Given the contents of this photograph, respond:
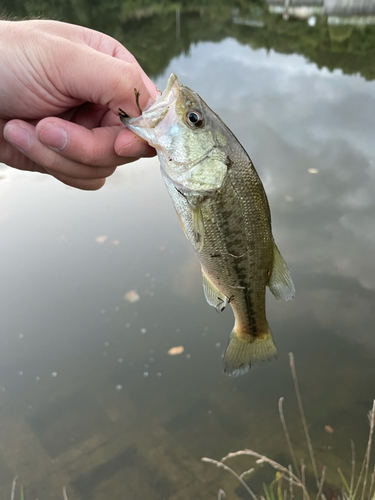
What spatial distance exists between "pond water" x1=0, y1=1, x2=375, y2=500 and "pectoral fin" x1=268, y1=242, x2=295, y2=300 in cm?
169

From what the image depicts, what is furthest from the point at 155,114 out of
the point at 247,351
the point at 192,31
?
the point at 192,31

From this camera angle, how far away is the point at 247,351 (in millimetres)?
1833

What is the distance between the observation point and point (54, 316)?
11.9 ft

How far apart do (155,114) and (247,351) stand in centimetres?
117

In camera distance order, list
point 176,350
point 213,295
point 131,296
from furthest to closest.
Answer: point 131,296 → point 176,350 → point 213,295

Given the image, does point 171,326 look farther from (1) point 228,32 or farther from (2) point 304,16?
(2) point 304,16

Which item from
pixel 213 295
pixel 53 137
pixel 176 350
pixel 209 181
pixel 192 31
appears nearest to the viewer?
pixel 209 181

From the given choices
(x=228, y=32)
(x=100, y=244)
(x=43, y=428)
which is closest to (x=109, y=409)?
(x=43, y=428)

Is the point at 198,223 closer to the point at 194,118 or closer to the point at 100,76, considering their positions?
the point at 194,118

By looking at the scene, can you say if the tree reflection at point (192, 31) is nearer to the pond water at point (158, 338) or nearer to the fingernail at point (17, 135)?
the pond water at point (158, 338)

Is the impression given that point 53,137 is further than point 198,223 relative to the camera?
Yes

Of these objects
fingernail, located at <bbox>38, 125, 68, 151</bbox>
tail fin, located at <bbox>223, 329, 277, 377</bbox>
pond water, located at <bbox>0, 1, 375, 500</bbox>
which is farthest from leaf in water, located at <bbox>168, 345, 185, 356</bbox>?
fingernail, located at <bbox>38, 125, 68, 151</bbox>

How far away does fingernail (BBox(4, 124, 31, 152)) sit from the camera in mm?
1701

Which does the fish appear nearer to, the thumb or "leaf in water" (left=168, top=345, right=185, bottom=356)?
the thumb
